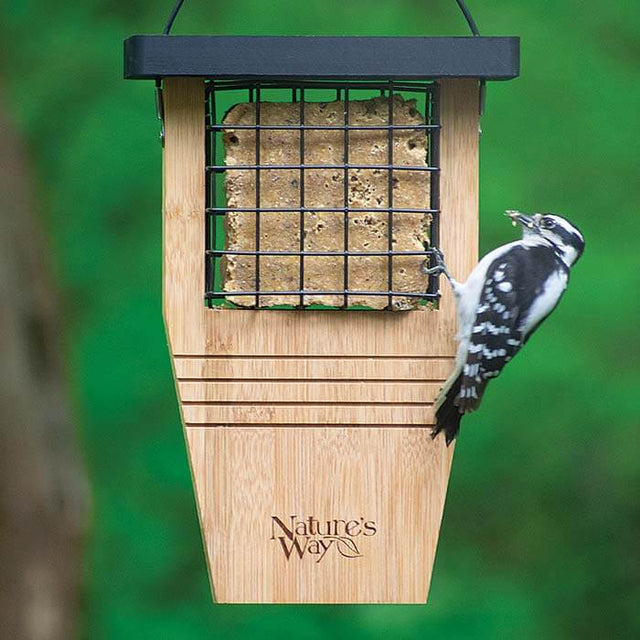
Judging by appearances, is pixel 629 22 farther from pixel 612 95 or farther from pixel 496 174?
pixel 496 174

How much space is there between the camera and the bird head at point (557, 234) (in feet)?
10.2

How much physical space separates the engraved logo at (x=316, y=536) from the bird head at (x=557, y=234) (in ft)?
2.68

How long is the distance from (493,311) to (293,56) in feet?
2.39

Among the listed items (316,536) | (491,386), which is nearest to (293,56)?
(316,536)

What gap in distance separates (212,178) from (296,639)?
2.67 metres

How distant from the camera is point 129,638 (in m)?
5.24

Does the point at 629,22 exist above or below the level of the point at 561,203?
above

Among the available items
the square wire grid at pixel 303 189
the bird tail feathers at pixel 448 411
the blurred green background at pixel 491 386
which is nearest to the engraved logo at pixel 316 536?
the bird tail feathers at pixel 448 411

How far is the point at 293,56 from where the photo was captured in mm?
2807

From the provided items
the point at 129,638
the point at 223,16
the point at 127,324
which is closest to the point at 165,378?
the point at 127,324

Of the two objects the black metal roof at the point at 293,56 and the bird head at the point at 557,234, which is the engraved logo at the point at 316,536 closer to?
the bird head at the point at 557,234

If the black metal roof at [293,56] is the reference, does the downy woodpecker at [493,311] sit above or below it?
below

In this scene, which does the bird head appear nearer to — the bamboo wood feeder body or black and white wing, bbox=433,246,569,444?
black and white wing, bbox=433,246,569,444

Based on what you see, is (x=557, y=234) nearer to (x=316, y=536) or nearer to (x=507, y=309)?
(x=507, y=309)
